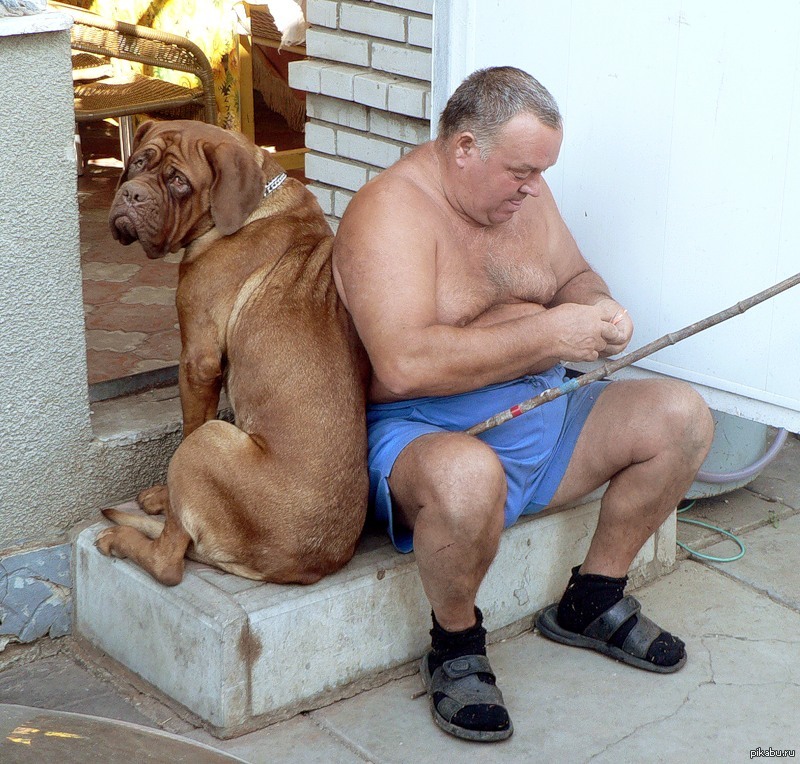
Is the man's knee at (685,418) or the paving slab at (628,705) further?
the man's knee at (685,418)

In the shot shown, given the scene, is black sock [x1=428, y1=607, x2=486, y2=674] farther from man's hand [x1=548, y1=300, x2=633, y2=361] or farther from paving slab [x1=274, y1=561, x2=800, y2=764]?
man's hand [x1=548, y1=300, x2=633, y2=361]

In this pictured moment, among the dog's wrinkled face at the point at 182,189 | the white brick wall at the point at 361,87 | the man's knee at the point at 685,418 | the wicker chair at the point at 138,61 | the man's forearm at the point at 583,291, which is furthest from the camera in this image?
the wicker chair at the point at 138,61

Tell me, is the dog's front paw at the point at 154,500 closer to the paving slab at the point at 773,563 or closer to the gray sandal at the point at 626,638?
the gray sandal at the point at 626,638

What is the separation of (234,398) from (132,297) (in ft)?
6.23

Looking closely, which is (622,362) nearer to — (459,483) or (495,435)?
(495,435)

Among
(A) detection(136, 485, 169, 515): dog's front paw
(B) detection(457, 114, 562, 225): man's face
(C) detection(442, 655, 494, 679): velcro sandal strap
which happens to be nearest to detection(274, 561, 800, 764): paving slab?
(C) detection(442, 655, 494, 679): velcro sandal strap

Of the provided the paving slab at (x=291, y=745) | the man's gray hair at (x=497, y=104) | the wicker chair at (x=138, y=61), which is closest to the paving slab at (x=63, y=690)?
the paving slab at (x=291, y=745)

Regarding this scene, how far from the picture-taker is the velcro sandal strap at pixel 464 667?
2941mm

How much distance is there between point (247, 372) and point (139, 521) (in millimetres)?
533

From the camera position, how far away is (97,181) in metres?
6.48

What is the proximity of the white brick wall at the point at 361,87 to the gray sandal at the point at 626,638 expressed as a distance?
1.98m

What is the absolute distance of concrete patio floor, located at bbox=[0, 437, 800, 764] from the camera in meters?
2.83

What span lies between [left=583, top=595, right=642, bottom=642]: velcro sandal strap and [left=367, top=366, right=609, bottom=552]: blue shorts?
14.4 inches

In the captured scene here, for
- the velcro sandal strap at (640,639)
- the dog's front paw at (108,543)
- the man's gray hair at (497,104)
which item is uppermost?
the man's gray hair at (497,104)
